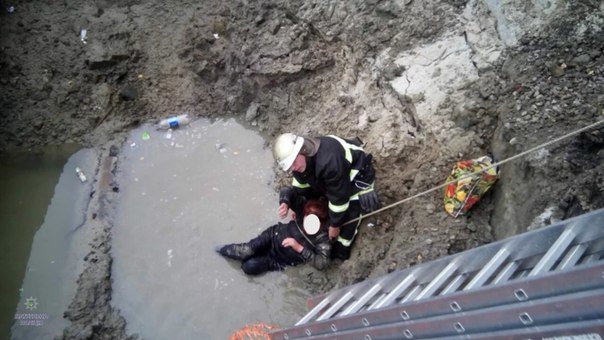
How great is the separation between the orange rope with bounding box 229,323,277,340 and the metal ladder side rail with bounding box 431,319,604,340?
2.89 metres

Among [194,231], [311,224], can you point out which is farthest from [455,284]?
[194,231]

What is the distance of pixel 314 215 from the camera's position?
193 inches

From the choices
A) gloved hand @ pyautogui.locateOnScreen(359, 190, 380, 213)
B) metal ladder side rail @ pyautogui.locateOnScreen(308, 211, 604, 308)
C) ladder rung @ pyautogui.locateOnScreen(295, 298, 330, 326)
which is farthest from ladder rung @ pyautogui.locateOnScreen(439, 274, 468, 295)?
gloved hand @ pyautogui.locateOnScreen(359, 190, 380, 213)

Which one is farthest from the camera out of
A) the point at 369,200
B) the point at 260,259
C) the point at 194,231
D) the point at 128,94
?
the point at 128,94

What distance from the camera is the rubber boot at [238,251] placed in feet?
16.7

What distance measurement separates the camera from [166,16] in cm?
712

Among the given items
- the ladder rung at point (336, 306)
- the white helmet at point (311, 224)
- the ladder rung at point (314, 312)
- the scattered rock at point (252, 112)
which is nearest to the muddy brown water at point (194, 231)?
the scattered rock at point (252, 112)

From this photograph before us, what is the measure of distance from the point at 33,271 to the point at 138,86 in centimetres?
275

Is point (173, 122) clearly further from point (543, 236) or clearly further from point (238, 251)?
point (543, 236)

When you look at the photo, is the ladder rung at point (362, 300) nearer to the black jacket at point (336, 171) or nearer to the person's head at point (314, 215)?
the black jacket at point (336, 171)

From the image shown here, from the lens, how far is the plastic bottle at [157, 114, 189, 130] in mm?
6348

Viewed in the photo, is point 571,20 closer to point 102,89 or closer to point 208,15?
point 208,15

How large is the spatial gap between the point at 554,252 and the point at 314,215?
284cm

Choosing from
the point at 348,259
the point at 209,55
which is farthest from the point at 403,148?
the point at 209,55
